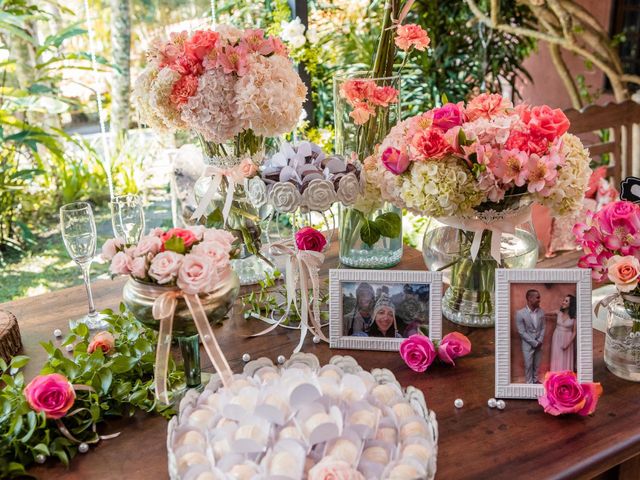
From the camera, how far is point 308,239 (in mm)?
1349

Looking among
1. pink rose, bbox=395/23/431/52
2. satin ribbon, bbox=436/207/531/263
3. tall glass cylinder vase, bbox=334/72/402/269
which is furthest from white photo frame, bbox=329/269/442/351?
pink rose, bbox=395/23/431/52

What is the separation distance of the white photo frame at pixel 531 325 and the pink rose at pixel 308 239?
39 centimetres

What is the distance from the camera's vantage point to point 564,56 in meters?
4.53

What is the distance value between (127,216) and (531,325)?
0.88 meters

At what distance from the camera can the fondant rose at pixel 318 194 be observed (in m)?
1.29

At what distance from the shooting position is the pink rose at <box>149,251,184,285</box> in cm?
99

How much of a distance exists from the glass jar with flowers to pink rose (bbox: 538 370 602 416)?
538mm

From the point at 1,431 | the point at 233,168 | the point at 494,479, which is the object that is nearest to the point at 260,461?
the point at 494,479

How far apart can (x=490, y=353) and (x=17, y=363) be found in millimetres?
896

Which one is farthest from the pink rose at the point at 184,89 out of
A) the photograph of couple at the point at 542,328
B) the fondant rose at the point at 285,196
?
the photograph of couple at the point at 542,328

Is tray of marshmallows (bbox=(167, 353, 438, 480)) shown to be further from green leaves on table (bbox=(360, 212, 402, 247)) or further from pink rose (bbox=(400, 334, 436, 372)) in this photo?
green leaves on table (bbox=(360, 212, 402, 247))

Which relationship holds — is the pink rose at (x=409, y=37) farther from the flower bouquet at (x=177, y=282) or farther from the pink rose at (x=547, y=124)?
the flower bouquet at (x=177, y=282)

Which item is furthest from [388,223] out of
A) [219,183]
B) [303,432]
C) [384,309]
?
[303,432]

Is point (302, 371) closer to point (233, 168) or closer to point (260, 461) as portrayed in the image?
point (260, 461)
